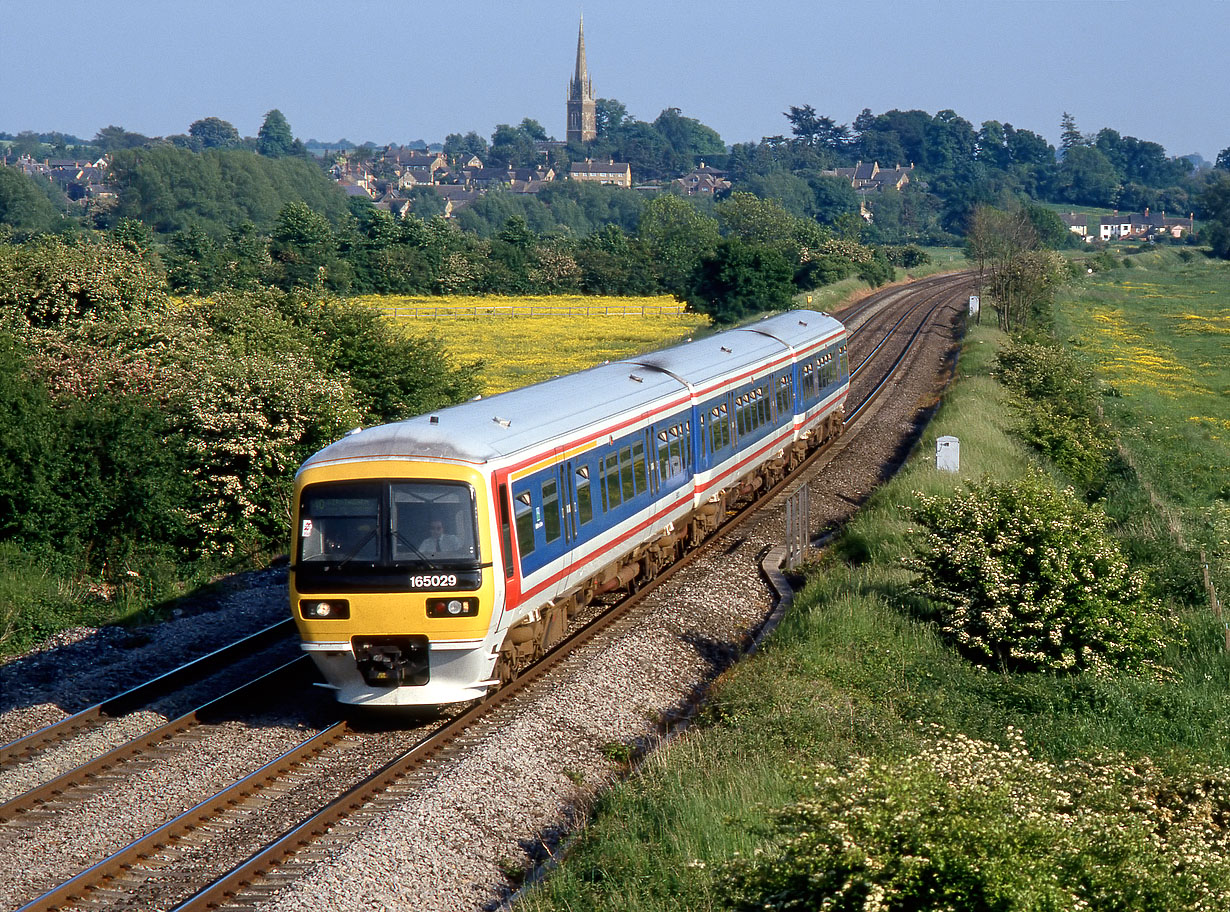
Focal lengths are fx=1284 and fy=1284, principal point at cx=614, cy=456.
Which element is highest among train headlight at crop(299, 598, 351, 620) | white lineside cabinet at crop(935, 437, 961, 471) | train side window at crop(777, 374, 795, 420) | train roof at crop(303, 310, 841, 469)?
train roof at crop(303, 310, 841, 469)

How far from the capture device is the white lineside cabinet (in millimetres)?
23984

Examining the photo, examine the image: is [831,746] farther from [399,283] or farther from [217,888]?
[399,283]

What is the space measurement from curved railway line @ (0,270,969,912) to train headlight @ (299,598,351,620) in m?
1.20

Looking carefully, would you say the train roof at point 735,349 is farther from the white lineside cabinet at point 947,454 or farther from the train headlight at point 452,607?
the train headlight at point 452,607

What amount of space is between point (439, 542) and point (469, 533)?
30 centimetres

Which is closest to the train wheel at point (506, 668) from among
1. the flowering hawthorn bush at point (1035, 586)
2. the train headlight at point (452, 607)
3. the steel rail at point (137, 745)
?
the train headlight at point (452, 607)

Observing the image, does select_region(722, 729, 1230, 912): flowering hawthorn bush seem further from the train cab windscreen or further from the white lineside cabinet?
the white lineside cabinet

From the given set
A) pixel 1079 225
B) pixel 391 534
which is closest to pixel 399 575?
pixel 391 534

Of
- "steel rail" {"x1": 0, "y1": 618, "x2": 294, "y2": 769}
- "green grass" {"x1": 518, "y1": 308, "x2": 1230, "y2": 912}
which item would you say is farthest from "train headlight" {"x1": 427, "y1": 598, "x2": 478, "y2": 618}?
"steel rail" {"x1": 0, "y1": 618, "x2": 294, "y2": 769}

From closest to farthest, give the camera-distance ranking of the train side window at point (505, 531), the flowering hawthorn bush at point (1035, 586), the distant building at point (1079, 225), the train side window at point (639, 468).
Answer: the train side window at point (505, 531) → the flowering hawthorn bush at point (1035, 586) → the train side window at point (639, 468) → the distant building at point (1079, 225)

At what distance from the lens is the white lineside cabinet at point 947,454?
24.0m

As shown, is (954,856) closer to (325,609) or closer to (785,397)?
(325,609)

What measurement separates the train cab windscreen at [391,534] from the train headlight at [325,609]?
15 centimetres

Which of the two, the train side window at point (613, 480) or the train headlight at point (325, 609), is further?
the train side window at point (613, 480)
